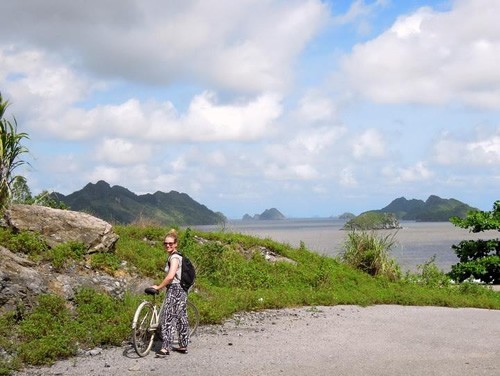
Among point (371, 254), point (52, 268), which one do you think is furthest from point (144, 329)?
point (371, 254)

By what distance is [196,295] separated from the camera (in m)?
15.3

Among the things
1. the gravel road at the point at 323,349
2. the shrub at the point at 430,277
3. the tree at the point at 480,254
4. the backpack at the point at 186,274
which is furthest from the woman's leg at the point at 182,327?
the tree at the point at 480,254

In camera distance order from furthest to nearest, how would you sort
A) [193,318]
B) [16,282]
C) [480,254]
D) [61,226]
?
[480,254], [61,226], [193,318], [16,282]

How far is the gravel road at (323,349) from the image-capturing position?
380 inches

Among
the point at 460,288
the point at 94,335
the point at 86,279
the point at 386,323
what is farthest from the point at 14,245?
the point at 460,288

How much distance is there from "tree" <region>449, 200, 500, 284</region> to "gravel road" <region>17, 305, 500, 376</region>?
8.10m

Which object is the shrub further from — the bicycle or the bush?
the bicycle

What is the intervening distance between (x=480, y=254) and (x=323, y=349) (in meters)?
15.4

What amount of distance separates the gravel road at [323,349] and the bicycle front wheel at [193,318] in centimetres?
21

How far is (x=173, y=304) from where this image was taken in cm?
1097

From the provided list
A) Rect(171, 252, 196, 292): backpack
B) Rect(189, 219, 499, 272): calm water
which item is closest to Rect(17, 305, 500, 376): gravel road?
Rect(171, 252, 196, 292): backpack

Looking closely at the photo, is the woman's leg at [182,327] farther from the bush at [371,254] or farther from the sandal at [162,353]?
the bush at [371,254]

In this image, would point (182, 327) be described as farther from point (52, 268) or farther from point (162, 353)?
point (52, 268)

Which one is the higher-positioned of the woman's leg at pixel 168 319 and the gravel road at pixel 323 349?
the woman's leg at pixel 168 319
